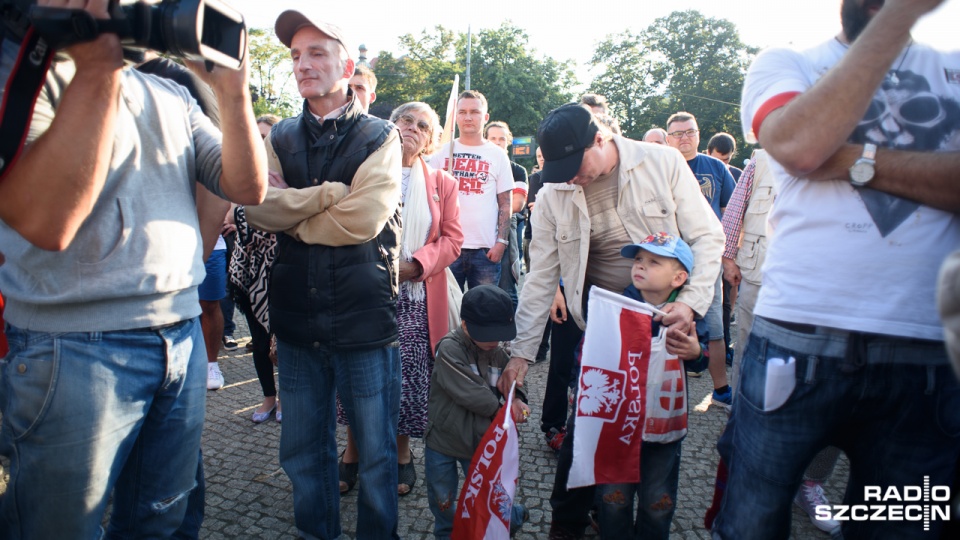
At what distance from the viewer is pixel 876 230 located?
1306 millimetres

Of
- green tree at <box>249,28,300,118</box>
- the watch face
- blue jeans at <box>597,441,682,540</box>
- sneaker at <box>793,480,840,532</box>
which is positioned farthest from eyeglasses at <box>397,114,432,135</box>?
green tree at <box>249,28,300,118</box>

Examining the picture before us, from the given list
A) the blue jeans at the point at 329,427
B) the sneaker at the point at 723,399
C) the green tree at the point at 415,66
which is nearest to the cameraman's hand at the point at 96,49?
the blue jeans at the point at 329,427

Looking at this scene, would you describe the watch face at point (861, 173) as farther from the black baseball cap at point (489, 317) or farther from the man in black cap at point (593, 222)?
the black baseball cap at point (489, 317)

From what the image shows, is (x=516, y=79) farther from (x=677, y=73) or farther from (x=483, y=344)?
(x=483, y=344)

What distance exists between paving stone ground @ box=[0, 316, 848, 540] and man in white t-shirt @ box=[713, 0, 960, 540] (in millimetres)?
1524

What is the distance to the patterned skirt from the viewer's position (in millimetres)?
3049

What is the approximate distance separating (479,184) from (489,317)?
2.54m

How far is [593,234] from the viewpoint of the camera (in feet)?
8.70

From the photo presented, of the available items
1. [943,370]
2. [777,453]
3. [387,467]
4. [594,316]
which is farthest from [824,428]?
[387,467]

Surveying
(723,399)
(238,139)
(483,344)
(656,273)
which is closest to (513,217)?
(723,399)

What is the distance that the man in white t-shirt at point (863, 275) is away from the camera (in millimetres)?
1267

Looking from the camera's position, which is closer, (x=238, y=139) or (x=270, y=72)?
(x=238, y=139)

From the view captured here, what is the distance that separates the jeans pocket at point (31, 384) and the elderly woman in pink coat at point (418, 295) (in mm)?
1742

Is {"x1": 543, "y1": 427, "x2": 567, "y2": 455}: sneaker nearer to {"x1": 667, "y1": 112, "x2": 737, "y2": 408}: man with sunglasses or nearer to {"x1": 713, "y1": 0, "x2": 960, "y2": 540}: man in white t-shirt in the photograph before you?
{"x1": 667, "y1": 112, "x2": 737, "y2": 408}: man with sunglasses
